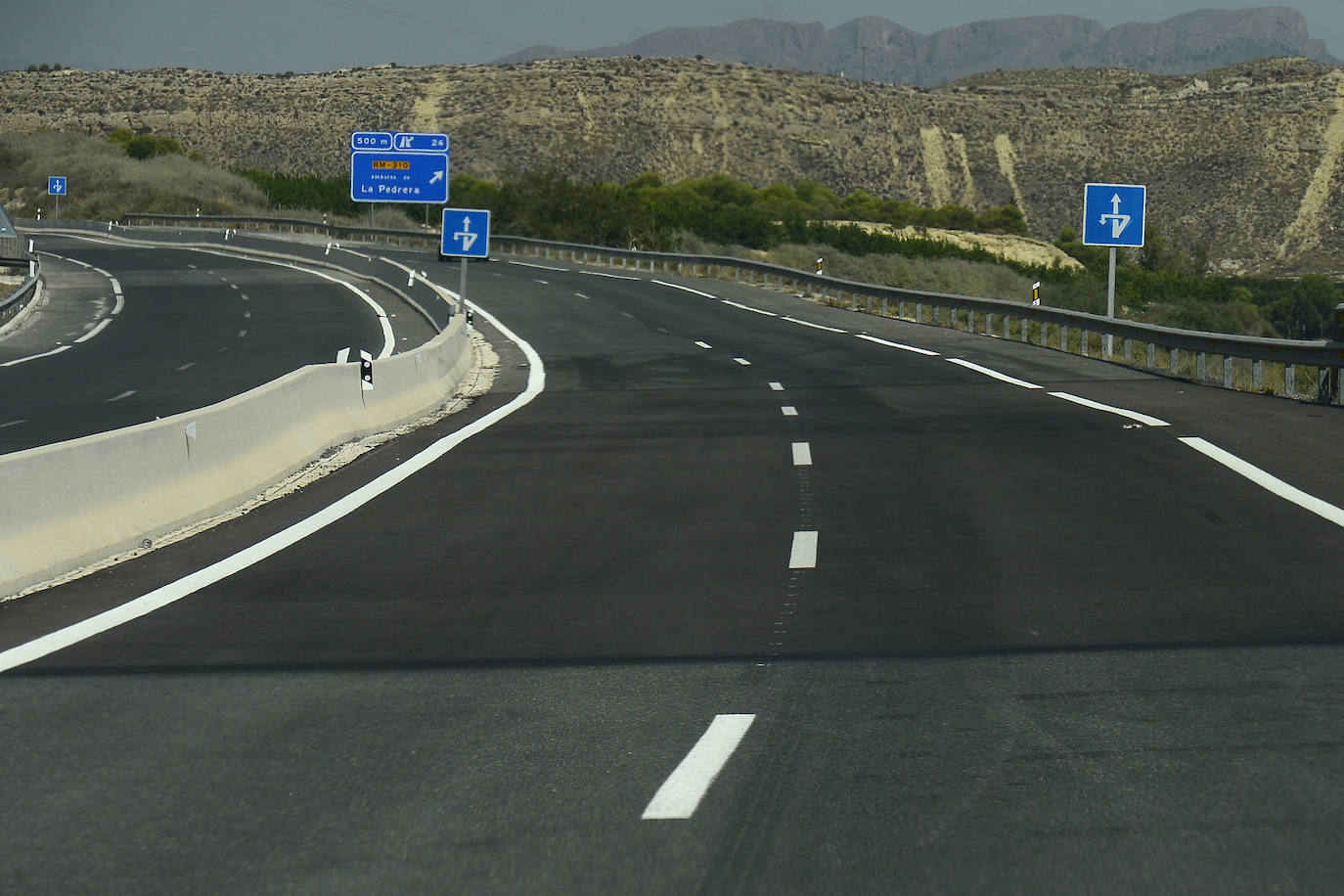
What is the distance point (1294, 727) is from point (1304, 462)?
9.51 meters

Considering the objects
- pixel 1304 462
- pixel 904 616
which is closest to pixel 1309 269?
pixel 1304 462

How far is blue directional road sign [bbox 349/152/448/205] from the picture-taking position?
41.9 meters

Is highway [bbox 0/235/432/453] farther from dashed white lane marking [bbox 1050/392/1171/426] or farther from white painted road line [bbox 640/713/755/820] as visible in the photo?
white painted road line [bbox 640/713/755/820]

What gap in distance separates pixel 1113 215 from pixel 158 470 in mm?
25492

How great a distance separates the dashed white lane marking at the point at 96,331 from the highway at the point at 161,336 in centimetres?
5

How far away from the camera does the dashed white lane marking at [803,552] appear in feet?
34.8

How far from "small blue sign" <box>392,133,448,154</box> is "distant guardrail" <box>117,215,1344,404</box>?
40.9 ft

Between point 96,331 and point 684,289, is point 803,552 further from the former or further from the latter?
point 684,289

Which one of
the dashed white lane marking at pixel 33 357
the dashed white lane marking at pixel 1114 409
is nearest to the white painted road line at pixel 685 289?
the dashed white lane marking at pixel 33 357

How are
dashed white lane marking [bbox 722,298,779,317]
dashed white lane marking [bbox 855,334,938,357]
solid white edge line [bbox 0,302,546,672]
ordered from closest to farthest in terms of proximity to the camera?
solid white edge line [bbox 0,302,546,672] < dashed white lane marking [bbox 855,334,938,357] < dashed white lane marking [bbox 722,298,779,317]

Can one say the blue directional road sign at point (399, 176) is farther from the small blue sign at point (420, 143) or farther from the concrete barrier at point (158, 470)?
the concrete barrier at point (158, 470)

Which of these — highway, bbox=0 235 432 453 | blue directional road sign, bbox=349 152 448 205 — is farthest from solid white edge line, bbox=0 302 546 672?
blue directional road sign, bbox=349 152 448 205

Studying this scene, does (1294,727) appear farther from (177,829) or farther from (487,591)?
(487,591)

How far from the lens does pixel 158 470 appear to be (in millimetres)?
12070
